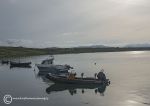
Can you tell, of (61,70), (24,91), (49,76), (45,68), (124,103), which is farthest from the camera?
(45,68)

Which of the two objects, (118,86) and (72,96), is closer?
Result: (72,96)

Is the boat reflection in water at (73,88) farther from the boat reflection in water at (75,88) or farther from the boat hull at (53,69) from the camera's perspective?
the boat hull at (53,69)

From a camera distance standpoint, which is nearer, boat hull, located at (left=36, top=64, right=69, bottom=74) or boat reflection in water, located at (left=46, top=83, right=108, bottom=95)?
boat reflection in water, located at (left=46, top=83, right=108, bottom=95)

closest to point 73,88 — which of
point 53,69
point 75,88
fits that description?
point 75,88

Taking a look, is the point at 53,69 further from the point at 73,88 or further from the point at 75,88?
the point at 75,88

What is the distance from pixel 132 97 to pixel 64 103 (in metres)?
8.86

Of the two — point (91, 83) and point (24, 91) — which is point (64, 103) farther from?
point (91, 83)

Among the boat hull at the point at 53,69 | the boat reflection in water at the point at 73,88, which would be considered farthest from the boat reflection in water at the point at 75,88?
the boat hull at the point at 53,69

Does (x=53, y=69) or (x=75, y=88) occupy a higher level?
(x=53, y=69)

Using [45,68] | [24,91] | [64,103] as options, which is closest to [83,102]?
[64,103]

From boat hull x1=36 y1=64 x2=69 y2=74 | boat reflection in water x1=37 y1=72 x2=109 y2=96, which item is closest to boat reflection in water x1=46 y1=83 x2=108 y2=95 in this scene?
boat reflection in water x1=37 y1=72 x2=109 y2=96

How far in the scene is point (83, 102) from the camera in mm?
34812

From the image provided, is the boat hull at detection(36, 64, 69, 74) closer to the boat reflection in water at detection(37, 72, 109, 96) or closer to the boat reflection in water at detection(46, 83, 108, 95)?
the boat reflection in water at detection(37, 72, 109, 96)

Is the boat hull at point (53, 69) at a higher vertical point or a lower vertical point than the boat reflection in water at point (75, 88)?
higher
